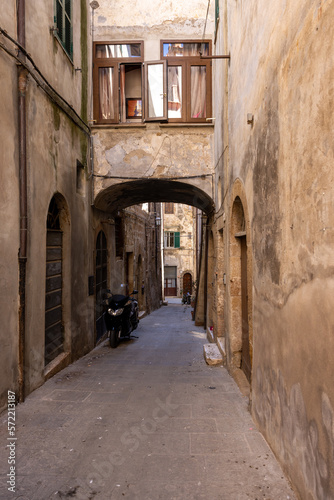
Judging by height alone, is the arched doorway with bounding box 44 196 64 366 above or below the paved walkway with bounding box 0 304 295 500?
above

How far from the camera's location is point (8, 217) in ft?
13.7

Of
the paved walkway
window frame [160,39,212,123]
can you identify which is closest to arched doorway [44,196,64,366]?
the paved walkway

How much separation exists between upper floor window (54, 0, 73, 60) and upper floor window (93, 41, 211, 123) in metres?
1.54

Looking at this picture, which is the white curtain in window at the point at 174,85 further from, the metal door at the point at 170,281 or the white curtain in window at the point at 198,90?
the metal door at the point at 170,281

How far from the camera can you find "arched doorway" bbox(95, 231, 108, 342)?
8531mm

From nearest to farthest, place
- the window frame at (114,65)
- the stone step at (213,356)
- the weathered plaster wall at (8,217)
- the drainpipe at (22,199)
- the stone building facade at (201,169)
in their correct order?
the stone building facade at (201,169)
the weathered plaster wall at (8,217)
the drainpipe at (22,199)
the stone step at (213,356)
the window frame at (114,65)

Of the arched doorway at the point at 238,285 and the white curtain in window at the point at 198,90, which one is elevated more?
the white curtain in window at the point at 198,90

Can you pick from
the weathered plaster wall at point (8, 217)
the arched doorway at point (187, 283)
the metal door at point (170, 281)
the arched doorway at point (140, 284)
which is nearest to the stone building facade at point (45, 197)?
the weathered plaster wall at point (8, 217)

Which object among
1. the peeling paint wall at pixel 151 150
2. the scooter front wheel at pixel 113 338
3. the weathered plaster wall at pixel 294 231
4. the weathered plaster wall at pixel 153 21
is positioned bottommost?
the scooter front wheel at pixel 113 338

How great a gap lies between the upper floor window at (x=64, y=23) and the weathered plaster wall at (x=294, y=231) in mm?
3375

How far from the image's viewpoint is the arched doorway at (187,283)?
108ft

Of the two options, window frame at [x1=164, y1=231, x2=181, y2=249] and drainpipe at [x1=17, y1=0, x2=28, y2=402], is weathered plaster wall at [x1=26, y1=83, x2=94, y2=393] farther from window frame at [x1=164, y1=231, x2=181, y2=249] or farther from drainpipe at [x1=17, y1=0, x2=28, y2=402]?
window frame at [x1=164, y1=231, x2=181, y2=249]

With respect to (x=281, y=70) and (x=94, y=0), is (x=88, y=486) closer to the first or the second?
(x=281, y=70)

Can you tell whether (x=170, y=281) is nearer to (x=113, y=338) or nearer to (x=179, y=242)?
(x=179, y=242)
